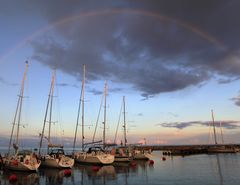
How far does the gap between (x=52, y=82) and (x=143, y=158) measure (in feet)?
106

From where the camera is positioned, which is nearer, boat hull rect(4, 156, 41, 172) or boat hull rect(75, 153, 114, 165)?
boat hull rect(4, 156, 41, 172)

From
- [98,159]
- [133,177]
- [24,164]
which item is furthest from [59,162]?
[133,177]

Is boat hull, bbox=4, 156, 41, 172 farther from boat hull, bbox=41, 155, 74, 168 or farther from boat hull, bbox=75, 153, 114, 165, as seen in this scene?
boat hull, bbox=75, 153, 114, 165

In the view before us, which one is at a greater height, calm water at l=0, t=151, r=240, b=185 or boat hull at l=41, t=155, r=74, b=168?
boat hull at l=41, t=155, r=74, b=168

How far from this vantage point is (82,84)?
60.3 meters

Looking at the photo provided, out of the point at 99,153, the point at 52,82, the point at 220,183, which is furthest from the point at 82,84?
the point at 220,183

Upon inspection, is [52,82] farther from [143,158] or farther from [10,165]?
[143,158]

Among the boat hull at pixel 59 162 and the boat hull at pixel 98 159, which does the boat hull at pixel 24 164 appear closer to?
the boat hull at pixel 59 162

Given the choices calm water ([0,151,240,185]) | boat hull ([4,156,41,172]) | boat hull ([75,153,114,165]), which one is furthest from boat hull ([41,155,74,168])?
boat hull ([75,153,114,165])

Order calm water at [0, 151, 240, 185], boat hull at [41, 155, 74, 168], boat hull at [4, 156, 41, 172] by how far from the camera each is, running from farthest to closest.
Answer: boat hull at [41, 155, 74, 168]
boat hull at [4, 156, 41, 172]
calm water at [0, 151, 240, 185]

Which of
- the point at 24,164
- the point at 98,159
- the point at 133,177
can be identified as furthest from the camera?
Answer: the point at 98,159

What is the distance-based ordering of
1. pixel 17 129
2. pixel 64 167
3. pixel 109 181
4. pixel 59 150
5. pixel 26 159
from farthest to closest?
pixel 59 150, pixel 17 129, pixel 64 167, pixel 26 159, pixel 109 181

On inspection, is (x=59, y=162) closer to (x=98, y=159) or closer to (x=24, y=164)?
(x=24, y=164)

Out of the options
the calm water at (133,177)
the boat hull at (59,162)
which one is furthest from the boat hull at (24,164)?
the boat hull at (59,162)
